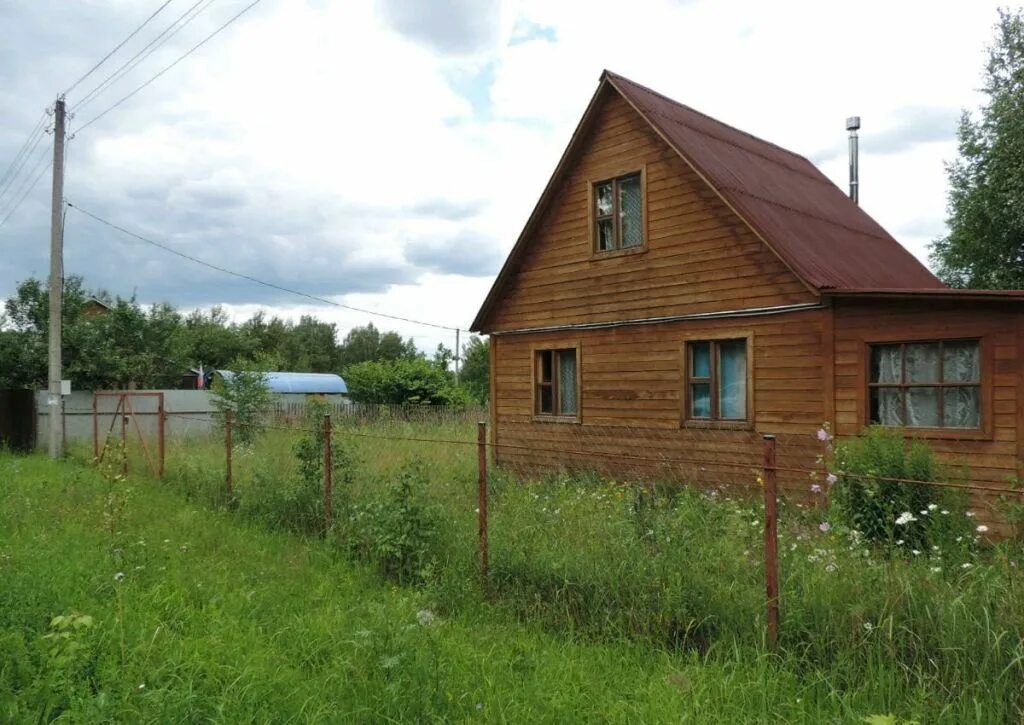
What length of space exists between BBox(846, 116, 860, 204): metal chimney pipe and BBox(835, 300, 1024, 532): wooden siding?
9321 millimetres

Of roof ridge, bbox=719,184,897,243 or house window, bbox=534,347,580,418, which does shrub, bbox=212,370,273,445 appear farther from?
roof ridge, bbox=719,184,897,243

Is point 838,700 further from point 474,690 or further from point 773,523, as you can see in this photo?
point 474,690

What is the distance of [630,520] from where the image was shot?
19.2ft

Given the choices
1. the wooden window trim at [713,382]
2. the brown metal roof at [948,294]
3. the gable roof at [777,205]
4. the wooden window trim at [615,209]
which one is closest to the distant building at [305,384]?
the gable roof at [777,205]

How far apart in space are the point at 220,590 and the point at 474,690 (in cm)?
267

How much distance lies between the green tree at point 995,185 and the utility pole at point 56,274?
25589 millimetres

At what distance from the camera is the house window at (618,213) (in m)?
12.1

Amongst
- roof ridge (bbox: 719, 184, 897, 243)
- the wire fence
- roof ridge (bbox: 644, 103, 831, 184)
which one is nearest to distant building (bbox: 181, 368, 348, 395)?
the wire fence

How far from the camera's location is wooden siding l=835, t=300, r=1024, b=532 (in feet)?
26.0

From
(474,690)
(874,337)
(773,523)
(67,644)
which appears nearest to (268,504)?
(67,644)

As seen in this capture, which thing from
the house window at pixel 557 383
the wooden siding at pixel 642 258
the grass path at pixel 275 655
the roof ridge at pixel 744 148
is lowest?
the grass path at pixel 275 655

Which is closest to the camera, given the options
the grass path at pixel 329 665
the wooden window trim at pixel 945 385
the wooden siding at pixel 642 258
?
the grass path at pixel 329 665

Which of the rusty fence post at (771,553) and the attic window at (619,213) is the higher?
the attic window at (619,213)

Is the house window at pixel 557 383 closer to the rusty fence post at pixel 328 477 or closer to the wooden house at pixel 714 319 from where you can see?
the wooden house at pixel 714 319
